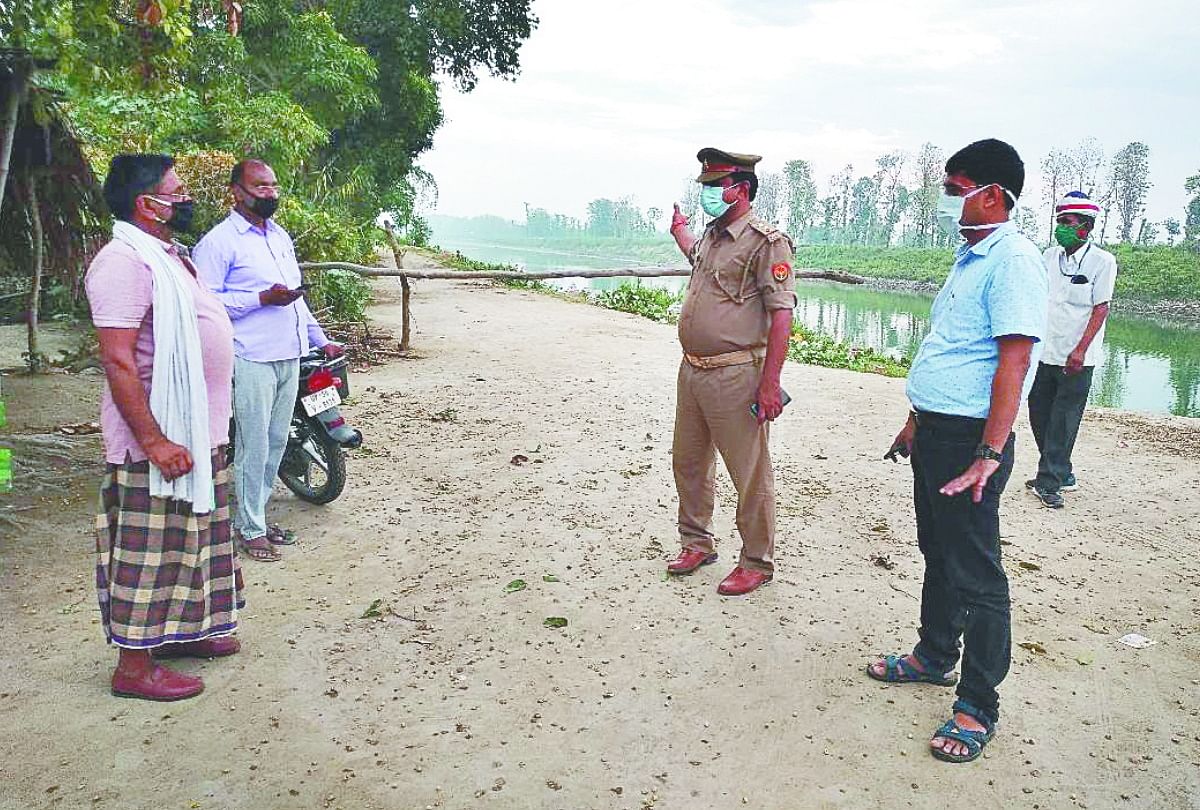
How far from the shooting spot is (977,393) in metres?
2.70

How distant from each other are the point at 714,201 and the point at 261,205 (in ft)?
6.39

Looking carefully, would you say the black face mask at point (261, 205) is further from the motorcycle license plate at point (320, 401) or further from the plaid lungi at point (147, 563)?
the plaid lungi at point (147, 563)

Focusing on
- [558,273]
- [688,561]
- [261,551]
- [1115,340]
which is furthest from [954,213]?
[1115,340]

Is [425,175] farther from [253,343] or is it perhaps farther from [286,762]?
[286,762]

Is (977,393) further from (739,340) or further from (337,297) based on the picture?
(337,297)

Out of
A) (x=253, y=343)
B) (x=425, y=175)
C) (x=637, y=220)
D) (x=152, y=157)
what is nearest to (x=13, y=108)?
(x=253, y=343)

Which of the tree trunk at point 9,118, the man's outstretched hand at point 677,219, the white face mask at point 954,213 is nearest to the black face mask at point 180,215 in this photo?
the man's outstretched hand at point 677,219

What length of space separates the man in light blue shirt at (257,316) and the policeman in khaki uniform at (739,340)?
1785 mm

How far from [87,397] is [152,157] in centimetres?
511

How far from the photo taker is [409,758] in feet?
8.83

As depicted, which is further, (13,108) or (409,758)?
(13,108)

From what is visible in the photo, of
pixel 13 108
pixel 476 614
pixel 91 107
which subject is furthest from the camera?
pixel 91 107

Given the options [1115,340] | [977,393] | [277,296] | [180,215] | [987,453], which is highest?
[180,215]

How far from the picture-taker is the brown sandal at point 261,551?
4211 millimetres
